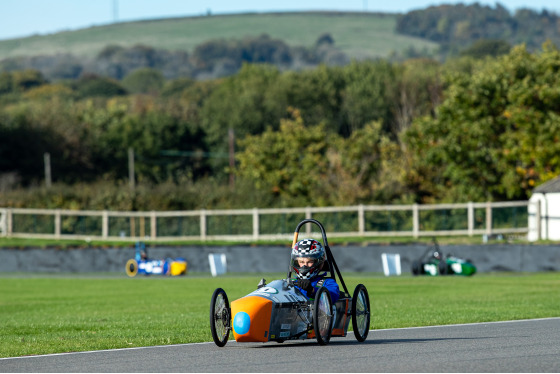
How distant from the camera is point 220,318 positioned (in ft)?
43.7

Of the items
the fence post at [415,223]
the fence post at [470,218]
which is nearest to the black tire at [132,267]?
the fence post at [415,223]

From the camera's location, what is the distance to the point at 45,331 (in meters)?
18.5

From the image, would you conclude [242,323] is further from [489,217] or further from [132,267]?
[489,217]

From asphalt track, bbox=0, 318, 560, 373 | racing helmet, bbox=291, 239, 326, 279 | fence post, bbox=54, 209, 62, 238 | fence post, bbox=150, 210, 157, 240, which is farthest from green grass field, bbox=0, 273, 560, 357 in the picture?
fence post, bbox=54, 209, 62, 238

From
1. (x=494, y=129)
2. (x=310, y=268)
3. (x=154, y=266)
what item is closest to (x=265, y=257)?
(x=154, y=266)

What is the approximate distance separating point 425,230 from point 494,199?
11.4m

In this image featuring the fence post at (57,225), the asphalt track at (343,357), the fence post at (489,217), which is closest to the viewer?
the asphalt track at (343,357)

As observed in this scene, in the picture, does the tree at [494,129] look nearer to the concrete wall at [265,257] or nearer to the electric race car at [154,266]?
the concrete wall at [265,257]

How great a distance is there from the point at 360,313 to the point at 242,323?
2.26 m

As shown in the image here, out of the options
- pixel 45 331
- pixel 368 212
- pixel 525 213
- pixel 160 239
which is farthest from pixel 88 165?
pixel 45 331

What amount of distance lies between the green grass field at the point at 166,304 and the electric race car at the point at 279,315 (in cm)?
198

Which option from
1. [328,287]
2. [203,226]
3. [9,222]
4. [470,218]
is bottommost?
[9,222]

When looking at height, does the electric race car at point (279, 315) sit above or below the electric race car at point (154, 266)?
above

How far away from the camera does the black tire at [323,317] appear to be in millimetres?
13306
